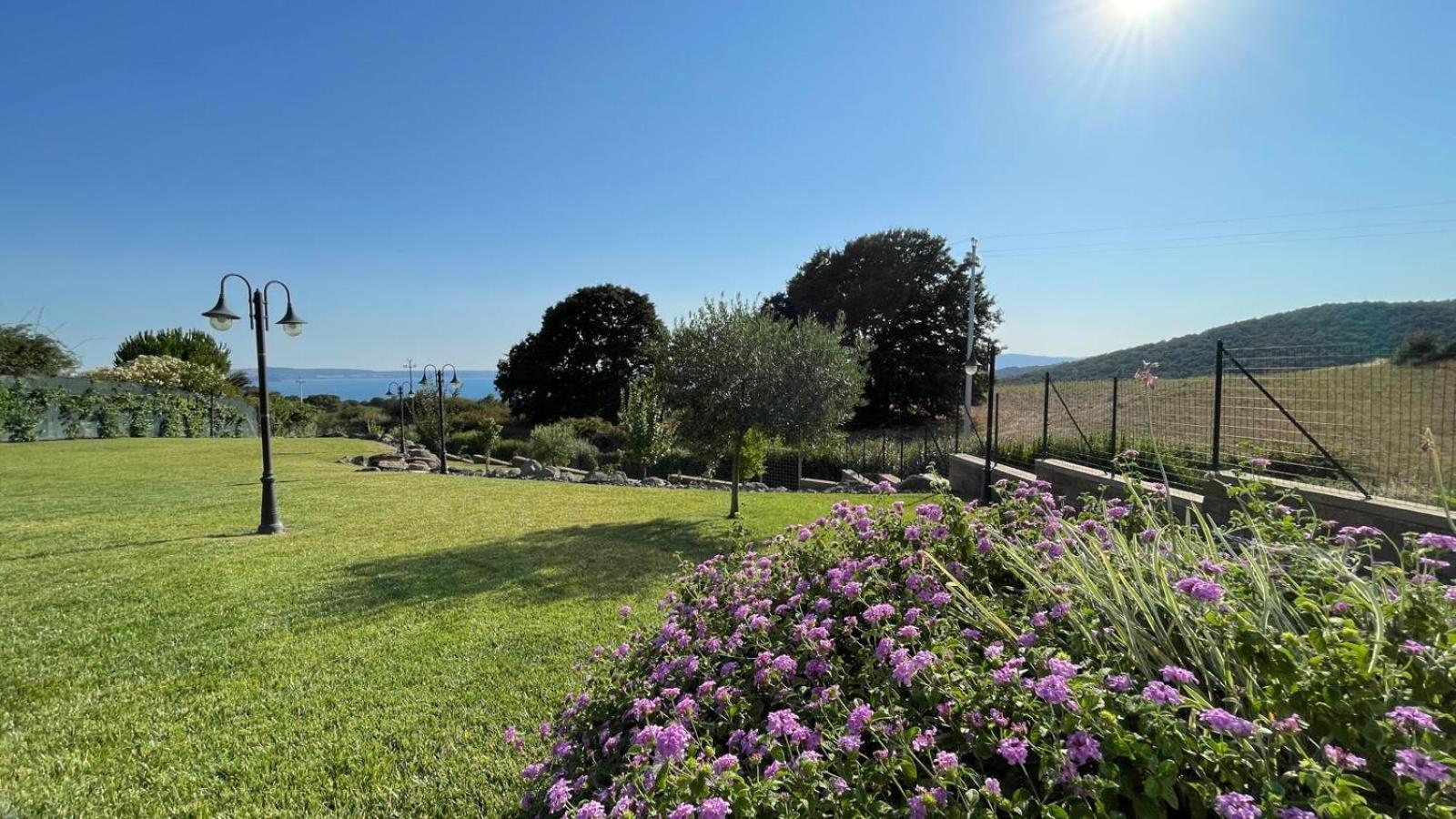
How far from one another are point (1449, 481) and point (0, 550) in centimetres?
1293

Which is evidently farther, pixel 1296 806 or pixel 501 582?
pixel 501 582

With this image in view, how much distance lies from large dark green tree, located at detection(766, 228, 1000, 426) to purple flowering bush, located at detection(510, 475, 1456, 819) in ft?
79.6

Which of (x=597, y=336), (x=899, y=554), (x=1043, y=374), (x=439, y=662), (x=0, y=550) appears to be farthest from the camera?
(x=597, y=336)

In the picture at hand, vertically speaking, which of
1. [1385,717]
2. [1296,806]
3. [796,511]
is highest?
[1385,717]

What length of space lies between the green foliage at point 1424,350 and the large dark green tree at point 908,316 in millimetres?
21402

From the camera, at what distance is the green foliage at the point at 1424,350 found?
416 centimetres

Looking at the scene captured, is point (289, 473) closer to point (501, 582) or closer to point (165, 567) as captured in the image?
point (165, 567)

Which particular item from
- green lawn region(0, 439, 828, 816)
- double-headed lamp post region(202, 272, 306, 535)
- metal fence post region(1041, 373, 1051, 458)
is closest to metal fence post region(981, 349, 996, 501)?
metal fence post region(1041, 373, 1051, 458)

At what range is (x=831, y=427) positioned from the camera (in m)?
9.77

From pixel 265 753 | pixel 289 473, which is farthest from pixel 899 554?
pixel 289 473

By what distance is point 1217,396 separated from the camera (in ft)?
17.6

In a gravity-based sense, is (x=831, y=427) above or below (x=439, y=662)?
above

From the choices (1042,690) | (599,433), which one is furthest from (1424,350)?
(599,433)

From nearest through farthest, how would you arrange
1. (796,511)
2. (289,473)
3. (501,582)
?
(501,582)
(796,511)
(289,473)
